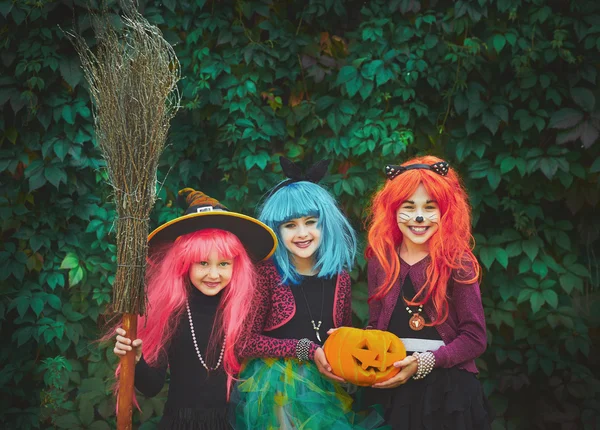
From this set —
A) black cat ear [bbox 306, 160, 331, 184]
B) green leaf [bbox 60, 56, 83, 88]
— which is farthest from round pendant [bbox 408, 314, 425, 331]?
green leaf [bbox 60, 56, 83, 88]

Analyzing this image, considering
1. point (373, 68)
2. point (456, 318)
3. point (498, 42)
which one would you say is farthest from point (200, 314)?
point (498, 42)

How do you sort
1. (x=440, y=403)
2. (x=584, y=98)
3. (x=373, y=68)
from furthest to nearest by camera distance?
(x=373, y=68), (x=584, y=98), (x=440, y=403)

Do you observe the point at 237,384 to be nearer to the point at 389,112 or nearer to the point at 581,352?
the point at 389,112

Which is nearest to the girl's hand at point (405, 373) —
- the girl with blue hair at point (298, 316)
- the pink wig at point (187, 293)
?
the girl with blue hair at point (298, 316)

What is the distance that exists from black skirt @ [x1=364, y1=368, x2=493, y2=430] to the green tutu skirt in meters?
0.12

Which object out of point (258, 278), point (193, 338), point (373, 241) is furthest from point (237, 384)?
point (373, 241)

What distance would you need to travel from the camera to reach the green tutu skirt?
2963mm

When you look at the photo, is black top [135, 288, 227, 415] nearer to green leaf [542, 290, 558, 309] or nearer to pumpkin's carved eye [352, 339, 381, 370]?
pumpkin's carved eye [352, 339, 381, 370]

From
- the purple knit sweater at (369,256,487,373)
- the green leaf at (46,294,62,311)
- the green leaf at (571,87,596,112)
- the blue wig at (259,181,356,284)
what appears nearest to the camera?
the purple knit sweater at (369,256,487,373)

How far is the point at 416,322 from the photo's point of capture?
2949 mm

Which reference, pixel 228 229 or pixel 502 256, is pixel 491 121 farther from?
pixel 228 229

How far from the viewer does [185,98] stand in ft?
14.1

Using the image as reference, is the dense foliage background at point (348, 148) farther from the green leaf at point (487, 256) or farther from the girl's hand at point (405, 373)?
the girl's hand at point (405, 373)

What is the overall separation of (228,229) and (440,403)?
4.16ft
